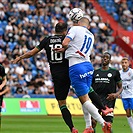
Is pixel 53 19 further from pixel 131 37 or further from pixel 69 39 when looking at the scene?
pixel 69 39

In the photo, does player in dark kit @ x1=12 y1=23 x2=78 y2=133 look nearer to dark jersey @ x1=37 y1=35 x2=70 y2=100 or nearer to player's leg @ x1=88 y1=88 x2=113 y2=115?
dark jersey @ x1=37 y1=35 x2=70 y2=100

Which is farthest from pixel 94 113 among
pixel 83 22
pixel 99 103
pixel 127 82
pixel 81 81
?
pixel 127 82

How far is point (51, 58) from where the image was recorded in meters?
13.6

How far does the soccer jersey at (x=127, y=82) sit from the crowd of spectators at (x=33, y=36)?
1130 centimetres

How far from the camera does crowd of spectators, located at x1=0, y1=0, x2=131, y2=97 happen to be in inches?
1200

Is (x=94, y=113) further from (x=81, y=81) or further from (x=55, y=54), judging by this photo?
(x=55, y=54)

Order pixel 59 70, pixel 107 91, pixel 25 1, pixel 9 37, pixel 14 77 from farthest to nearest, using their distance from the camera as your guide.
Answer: pixel 25 1 → pixel 9 37 → pixel 14 77 → pixel 107 91 → pixel 59 70

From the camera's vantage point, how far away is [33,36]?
3334cm

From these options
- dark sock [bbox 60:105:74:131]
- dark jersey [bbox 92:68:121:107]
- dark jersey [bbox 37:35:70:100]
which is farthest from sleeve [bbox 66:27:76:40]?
dark jersey [bbox 92:68:121:107]

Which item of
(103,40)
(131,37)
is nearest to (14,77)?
(103,40)

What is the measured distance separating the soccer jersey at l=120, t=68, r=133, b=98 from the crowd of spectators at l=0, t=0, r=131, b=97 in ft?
37.1

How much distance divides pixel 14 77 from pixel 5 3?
19.6 ft

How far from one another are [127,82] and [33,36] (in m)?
15.4

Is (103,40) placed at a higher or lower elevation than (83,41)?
lower
